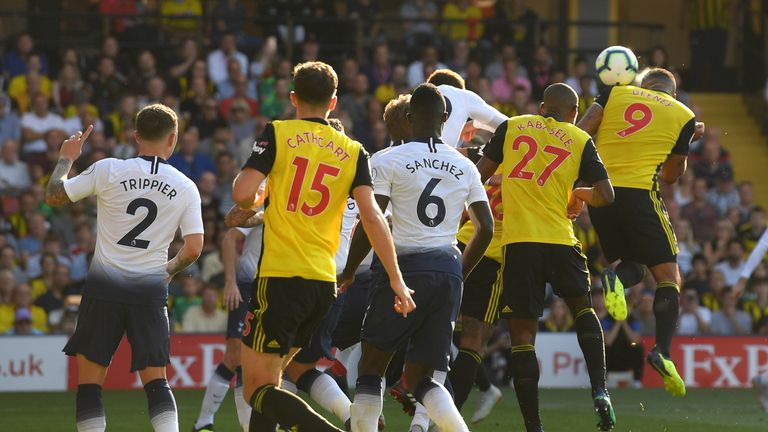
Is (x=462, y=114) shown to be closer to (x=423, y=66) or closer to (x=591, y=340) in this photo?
(x=591, y=340)

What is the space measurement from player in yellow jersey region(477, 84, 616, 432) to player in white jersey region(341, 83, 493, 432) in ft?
3.20

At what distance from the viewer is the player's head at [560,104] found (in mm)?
9820

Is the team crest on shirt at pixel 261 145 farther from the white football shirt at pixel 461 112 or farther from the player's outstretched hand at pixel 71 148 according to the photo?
the white football shirt at pixel 461 112

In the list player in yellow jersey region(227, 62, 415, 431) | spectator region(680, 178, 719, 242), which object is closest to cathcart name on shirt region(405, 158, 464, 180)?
player in yellow jersey region(227, 62, 415, 431)

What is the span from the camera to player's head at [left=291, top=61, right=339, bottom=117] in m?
7.94

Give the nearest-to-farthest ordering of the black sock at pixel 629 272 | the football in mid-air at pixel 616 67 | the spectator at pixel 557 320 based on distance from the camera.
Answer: the black sock at pixel 629 272, the football in mid-air at pixel 616 67, the spectator at pixel 557 320

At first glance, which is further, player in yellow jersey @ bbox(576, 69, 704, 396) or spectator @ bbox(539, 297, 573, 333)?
spectator @ bbox(539, 297, 573, 333)

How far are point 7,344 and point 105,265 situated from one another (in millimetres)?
7988

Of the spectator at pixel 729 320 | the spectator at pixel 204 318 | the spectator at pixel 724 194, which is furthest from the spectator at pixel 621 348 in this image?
the spectator at pixel 204 318

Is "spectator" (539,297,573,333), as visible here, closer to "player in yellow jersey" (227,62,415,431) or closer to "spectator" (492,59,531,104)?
"spectator" (492,59,531,104)

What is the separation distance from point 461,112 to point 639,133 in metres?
1.32

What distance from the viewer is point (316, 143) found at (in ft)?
25.8

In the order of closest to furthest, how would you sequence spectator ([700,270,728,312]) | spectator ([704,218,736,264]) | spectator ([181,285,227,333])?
spectator ([181,285,227,333]), spectator ([700,270,728,312]), spectator ([704,218,736,264])

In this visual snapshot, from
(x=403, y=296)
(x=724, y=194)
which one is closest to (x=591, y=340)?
(x=403, y=296)
